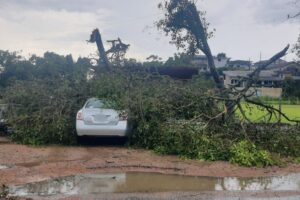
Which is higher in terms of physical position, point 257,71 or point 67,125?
point 257,71

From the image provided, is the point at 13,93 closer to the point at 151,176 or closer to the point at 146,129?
the point at 146,129

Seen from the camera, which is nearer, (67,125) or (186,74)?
(67,125)

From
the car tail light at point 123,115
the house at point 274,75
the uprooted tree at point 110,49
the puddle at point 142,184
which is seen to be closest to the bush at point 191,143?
the car tail light at point 123,115

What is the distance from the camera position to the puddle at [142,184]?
26.0 ft

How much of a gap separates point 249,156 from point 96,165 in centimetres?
351

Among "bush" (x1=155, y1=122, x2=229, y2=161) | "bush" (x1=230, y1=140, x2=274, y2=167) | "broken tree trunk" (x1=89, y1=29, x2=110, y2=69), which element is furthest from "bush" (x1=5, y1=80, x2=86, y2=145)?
"broken tree trunk" (x1=89, y1=29, x2=110, y2=69)

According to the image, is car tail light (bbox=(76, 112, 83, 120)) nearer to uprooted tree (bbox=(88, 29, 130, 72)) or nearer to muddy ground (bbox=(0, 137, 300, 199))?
muddy ground (bbox=(0, 137, 300, 199))

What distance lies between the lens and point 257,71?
16.1 m

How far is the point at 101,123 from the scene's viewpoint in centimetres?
1317

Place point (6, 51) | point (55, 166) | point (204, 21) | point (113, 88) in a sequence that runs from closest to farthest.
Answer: point (55, 166) < point (113, 88) < point (204, 21) < point (6, 51)

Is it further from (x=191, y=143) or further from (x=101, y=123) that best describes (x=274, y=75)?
(x=191, y=143)

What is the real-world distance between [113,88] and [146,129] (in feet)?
7.14

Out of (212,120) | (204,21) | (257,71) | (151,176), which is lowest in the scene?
(151,176)

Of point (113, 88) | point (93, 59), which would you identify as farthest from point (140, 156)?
point (93, 59)
